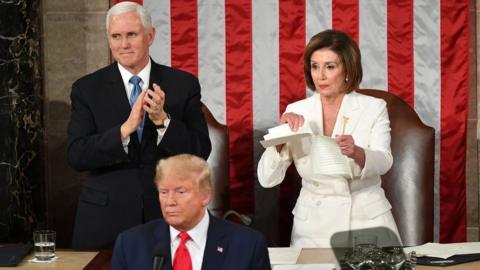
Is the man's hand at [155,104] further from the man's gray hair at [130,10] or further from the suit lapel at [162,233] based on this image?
the suit lapel at [162,233]

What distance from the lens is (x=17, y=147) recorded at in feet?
18.1

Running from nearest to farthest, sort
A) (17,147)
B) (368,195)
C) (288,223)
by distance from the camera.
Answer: (368,195), (17,147), (288,223)

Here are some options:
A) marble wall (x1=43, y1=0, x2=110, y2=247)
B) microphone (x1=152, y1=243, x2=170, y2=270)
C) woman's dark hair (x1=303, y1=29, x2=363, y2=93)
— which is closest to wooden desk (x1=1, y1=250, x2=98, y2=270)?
microphone (x1=152, y1=243, x2=170, y2=270)

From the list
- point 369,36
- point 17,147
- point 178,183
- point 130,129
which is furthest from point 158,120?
point 369,36

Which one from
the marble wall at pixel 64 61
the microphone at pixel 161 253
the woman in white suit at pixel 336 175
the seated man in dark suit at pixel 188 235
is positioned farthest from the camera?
the marble wall at pixel 64 61

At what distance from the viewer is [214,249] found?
318cm

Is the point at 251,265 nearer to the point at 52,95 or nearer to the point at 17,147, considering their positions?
the point at 17,147

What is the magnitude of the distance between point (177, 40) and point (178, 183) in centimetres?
286

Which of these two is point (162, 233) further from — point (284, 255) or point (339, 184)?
point (339, 184)

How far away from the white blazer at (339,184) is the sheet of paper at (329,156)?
0.20 m

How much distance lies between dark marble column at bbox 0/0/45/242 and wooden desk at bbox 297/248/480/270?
224 cm

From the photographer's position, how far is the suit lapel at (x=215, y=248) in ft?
10.4

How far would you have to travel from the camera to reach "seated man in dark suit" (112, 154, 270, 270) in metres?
3.09

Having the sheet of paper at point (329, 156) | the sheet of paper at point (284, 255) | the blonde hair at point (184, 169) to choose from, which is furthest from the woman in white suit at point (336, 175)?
the blonde hair at point (184, 169)
